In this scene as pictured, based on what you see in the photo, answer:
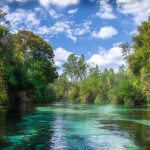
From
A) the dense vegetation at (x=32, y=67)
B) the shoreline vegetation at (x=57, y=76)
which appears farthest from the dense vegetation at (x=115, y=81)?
the dense vegetation at (x=32, y=67)

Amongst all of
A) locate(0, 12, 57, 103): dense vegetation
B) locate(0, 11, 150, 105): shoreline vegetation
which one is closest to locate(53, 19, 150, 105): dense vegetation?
locate(0, 11, 150, 105): shoreline vegetation

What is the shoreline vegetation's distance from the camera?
50.8 m

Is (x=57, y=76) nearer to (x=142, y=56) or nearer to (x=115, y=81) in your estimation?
(x=115, y=81)

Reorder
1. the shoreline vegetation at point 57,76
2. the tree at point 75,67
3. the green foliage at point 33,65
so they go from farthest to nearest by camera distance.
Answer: the tree at point 75,67, the green foliage at point 33,65, the shoreline vegetation at point 57,76

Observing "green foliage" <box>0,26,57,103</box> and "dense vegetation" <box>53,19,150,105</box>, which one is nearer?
"dense vegetation" <box>53,19,150,105</box>

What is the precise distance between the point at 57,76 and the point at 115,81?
3430 centimetres

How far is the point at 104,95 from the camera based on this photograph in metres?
120

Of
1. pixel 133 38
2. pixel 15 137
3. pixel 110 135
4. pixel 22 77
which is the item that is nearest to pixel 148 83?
pixel 133 38

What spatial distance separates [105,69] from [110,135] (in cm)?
14201

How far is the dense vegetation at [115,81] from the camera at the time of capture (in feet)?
175

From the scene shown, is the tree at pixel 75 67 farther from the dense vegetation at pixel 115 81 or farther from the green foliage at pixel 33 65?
the green foliage at pixel 33 65

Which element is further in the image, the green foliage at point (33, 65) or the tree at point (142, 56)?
the green foliage at point (33, 65)

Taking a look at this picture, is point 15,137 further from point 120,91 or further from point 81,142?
point 120,91

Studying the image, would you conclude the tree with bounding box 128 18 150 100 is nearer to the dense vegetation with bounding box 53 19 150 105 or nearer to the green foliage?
the dense vegetation with bounding box 53 19 150 105
